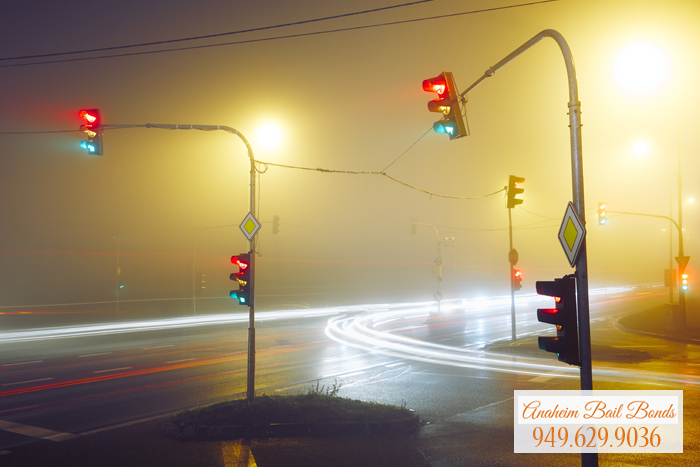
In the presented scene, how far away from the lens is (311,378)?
1352cm

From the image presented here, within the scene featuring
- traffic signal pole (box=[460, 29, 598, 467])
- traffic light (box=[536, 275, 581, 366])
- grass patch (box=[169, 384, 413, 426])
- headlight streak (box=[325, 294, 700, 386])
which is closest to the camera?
traffic signal pole (box=[460, 29, 598, 467])

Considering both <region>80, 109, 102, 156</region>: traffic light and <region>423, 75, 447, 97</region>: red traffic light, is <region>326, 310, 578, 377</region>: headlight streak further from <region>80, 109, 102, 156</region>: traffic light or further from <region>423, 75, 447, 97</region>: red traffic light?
<region>80, 109, 102, 156</region>: traffic light

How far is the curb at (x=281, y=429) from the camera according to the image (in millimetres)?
7918

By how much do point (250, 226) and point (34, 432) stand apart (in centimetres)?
535

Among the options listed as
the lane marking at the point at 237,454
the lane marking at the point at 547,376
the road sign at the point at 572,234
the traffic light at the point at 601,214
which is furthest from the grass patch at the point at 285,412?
the traffic light at the point at 601,214

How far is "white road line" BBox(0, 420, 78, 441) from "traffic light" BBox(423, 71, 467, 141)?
8465 millimetres

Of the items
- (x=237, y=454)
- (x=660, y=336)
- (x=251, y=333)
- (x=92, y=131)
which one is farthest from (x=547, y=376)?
(x=660, y=336)

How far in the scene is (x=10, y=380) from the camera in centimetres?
1289

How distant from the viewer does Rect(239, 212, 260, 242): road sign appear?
976 centimetres

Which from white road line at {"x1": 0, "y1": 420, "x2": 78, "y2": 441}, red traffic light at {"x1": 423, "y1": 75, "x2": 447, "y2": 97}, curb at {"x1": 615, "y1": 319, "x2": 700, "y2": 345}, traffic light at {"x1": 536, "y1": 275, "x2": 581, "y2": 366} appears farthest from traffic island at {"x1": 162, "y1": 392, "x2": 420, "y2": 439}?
curb at {"x1": 615, "y1": 319, "x2": 700, "y2": 345}

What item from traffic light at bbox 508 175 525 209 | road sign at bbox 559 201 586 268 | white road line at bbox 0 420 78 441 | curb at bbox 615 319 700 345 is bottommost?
curb at bbox 615 319 700 345

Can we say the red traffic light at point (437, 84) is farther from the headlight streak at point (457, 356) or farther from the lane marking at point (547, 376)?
the headlight streak at point (457, 356)

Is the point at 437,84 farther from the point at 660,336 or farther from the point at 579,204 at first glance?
the point at 660,336

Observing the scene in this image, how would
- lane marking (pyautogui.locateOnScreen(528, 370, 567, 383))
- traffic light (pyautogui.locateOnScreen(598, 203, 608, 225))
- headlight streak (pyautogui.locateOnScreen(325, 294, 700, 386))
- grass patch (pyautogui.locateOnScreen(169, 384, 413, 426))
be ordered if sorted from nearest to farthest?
grass patch (pyautogui.locateOnScreen(169, 384, 413, 426)) < lane marking (pyautogui.locateOnScreen(528, 370, 567, 383)) < headlight streak (pyautogui.locateOnScreen(325, 294, 700, 386)) < traffic light (pyautogui.locateOnScreen(598, 203, 608, 225))
